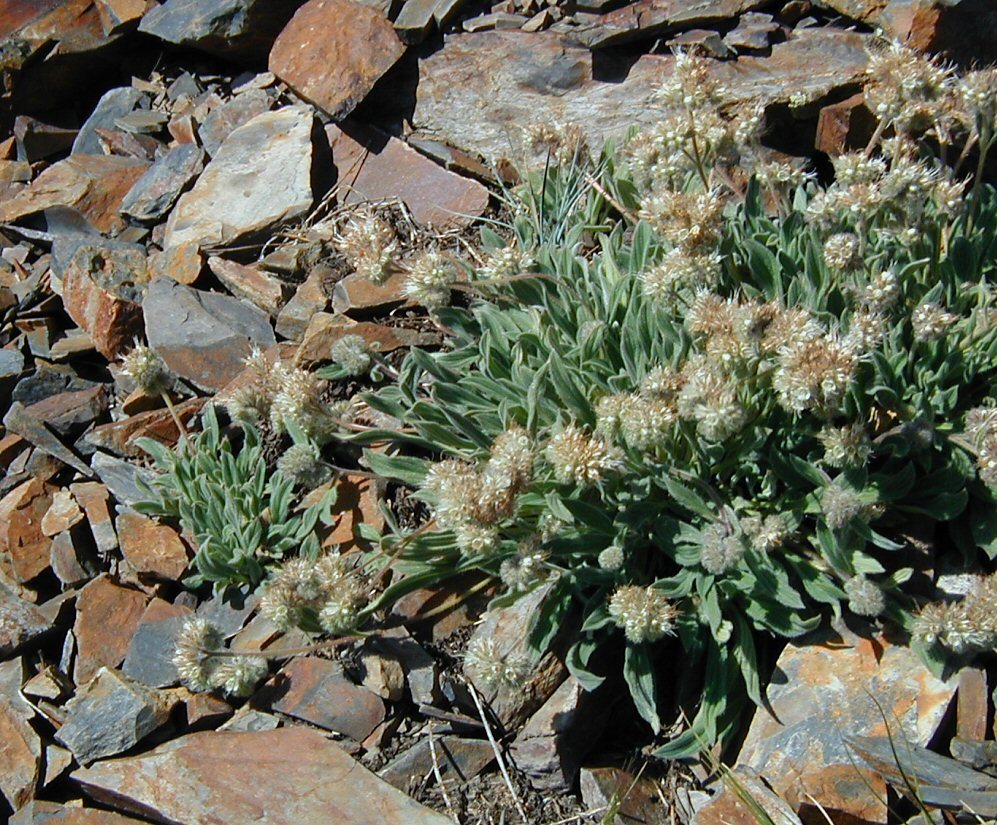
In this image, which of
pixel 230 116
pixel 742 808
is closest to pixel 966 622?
pixel 742 808

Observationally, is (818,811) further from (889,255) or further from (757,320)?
(889,255)

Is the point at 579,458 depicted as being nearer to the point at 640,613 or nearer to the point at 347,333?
the point at 640,613

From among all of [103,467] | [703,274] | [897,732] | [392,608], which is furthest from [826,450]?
[103,467]

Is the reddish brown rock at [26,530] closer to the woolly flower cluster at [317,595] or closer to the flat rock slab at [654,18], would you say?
the woolly flower cluster at [317,595]

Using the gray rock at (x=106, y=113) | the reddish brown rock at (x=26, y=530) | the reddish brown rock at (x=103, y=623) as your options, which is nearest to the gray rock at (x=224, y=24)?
the gray rock at (x=106, y=113)

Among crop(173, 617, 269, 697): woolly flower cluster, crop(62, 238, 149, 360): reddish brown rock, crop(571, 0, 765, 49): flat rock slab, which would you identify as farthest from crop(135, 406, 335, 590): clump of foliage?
crop(571, 0, 765, 49): flat rock slab
